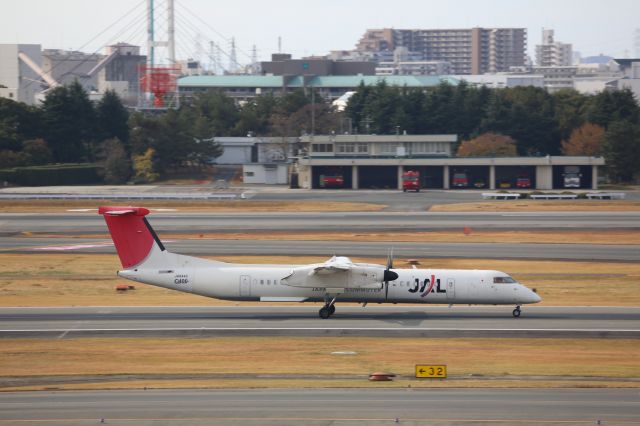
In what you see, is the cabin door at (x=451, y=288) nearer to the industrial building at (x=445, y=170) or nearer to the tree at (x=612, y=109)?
the industrial building at (x=445, y=170)

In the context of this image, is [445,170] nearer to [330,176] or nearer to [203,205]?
[330,176]

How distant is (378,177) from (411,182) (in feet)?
32.1

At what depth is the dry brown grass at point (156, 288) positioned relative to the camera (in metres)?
44.7

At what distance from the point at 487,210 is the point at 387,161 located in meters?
27.3

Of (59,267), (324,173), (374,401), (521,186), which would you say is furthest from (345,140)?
(374,401)

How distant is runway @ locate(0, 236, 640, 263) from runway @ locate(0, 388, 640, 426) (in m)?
29.1

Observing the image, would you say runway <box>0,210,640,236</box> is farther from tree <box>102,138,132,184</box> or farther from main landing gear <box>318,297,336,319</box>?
tree <box>102,138,132,184</box>

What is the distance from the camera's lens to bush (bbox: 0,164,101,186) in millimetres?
107750

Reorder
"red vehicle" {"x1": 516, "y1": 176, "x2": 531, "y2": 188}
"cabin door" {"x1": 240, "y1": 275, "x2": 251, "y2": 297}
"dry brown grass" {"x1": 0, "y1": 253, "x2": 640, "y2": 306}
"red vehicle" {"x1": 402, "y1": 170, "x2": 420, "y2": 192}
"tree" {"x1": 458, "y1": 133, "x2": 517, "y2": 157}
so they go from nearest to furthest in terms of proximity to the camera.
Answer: "cabin door" {"x1": 240, "y1": 275, "x2": 251, "y2": 297} < "dry brown grass" {"x1": 0, "y1": 253, "x2": 640, "y2": 306} < "red vehicle" {"x1": 402, "y1": 170, "x2": 420, "y2": 192} < "red vehicle" {"x1": 516, "y1": 176, "x2": 531, "y2": 188} < "tree" {"x1": 458, "y1": 133, "x2": 517, "y2": 157}

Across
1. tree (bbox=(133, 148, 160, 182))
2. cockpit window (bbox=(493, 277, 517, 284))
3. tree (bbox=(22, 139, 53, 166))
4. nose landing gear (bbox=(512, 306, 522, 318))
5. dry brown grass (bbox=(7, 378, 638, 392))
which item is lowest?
dry brown grass (bbox=(7, 378, 638, 392))

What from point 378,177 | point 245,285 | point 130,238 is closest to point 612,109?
point 378,177

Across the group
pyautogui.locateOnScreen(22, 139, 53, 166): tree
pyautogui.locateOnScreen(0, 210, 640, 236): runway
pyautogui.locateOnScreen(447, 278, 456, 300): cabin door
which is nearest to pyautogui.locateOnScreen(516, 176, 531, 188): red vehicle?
pyautogui.locateOnScreen(0, 210, 640, 236): runway

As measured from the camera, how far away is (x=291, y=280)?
39688 mm

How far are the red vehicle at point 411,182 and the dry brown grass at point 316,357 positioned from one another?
66.2 metres
